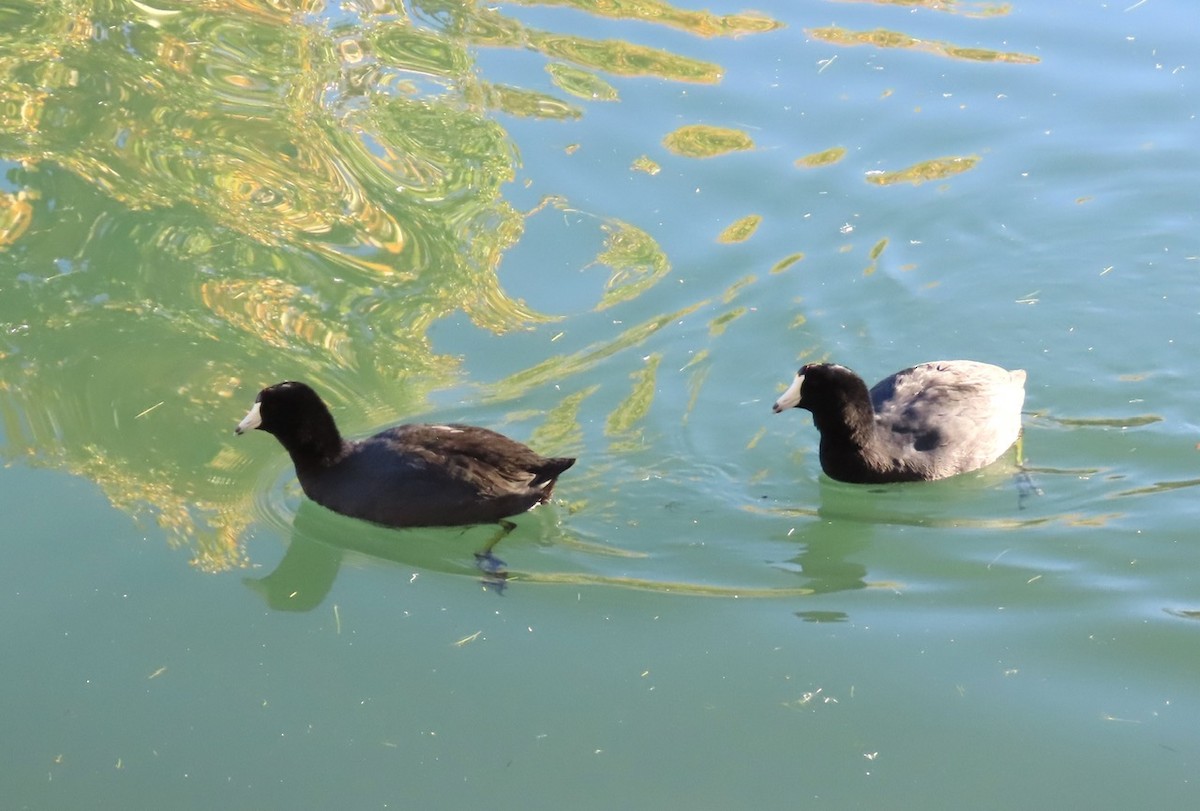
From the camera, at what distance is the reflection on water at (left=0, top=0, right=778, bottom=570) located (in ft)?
27.7

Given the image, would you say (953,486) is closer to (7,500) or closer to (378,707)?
(378,707)

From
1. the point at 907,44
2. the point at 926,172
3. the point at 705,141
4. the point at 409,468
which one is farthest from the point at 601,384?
the point at 907,44

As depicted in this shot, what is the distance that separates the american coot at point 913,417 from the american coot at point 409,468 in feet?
5.20

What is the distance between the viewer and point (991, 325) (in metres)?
9.73

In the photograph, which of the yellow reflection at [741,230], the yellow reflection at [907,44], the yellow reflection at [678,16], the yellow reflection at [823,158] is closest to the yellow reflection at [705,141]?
the yellow reflection at [823,158]

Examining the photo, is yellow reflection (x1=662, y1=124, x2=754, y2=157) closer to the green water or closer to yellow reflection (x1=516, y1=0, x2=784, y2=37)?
the green water

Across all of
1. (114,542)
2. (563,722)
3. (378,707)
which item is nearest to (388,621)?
(378,707)

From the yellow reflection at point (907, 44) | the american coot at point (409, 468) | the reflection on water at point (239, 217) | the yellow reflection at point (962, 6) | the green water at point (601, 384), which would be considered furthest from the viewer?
the yellow reflection at point (962, 6)

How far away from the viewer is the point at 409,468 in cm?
761

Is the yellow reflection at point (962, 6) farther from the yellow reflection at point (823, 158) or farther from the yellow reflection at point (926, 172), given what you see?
the yellow reflection at point (823, 158)

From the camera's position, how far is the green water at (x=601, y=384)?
241 inches

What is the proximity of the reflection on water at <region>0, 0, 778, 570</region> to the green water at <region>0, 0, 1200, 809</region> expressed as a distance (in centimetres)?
4

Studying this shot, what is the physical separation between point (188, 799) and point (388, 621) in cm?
134

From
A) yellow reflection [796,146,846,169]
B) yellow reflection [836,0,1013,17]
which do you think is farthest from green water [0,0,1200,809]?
yellow reflection [836,0,1013,17]
